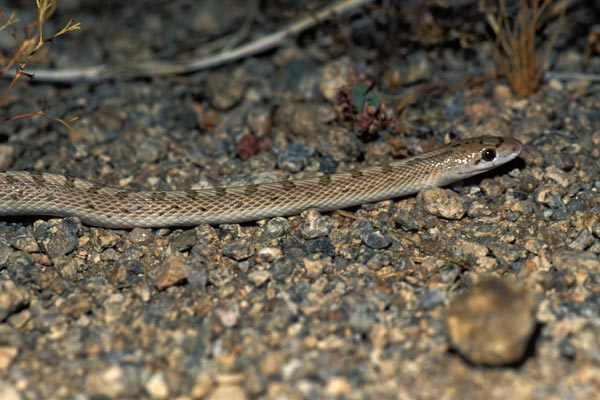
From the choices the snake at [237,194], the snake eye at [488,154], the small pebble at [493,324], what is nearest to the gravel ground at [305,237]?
the small pebble at [493,324]

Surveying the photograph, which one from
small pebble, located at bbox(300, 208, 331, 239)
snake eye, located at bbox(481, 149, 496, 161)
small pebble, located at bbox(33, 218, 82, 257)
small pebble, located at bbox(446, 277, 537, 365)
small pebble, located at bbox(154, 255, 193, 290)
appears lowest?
small pebble, located at bbox(300, 208, 331, 239)

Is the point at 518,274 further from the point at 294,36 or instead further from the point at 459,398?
the point at 294,36

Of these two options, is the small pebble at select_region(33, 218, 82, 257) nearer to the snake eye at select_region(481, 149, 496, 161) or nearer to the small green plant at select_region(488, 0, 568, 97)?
the snake eye at select_region(481, 149, 496, 161)

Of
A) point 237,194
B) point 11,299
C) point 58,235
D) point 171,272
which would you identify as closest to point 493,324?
point 171,272

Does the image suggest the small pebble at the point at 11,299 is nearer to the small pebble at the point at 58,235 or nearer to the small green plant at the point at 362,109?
the small pebble at the point at 58,235

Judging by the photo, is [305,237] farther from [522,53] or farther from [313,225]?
[522,53]

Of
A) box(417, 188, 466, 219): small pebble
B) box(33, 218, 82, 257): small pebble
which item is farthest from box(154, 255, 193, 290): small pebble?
box(417, 188, 466, 219): small pebble
